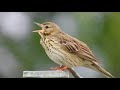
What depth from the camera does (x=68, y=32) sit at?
5.32 m

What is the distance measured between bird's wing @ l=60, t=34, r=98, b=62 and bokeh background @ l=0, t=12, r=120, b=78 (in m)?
0.10

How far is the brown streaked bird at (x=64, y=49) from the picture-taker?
506 cm

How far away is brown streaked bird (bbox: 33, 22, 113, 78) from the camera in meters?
5.06

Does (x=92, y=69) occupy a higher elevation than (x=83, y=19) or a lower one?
lower

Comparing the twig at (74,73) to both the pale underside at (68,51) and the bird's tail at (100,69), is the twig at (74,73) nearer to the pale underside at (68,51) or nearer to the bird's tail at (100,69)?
the pale underside at (68,51)

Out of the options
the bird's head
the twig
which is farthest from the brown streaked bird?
the twig

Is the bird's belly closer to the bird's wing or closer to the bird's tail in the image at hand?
the bird's wing

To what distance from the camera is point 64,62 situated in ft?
16.7

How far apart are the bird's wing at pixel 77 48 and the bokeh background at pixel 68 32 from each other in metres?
0.10

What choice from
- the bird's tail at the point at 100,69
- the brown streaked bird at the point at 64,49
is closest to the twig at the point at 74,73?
the brown streaked bird at the point at 64,49

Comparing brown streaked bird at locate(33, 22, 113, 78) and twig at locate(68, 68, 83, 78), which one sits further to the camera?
brown streaked bird at locate(33, 22, 113, 78)
